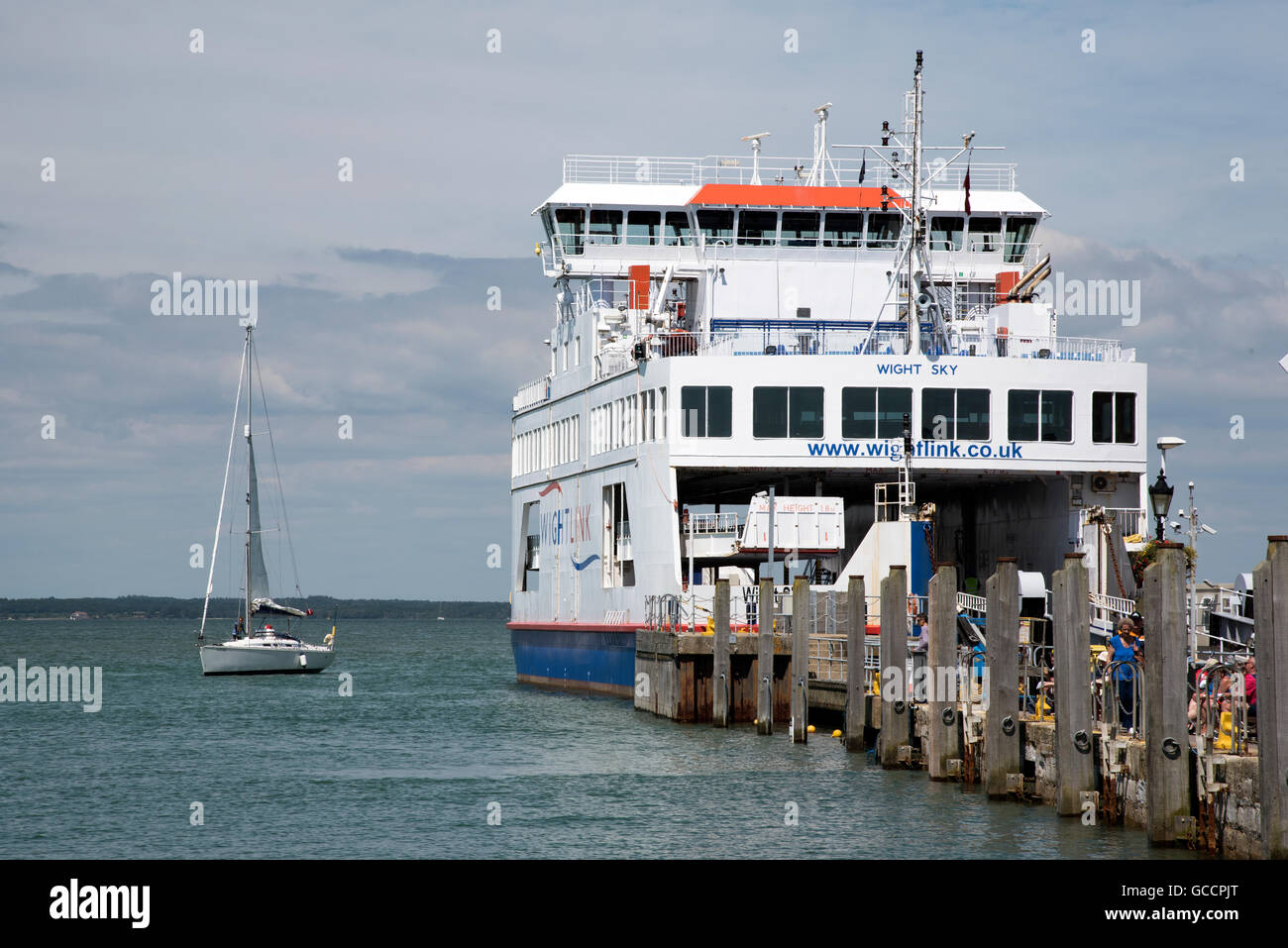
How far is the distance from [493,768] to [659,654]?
5410 mm

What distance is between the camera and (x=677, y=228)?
4538cm

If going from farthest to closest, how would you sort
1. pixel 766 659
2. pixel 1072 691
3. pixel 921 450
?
pixel 921 450 → pixel 766 659 → pixel 1072 691

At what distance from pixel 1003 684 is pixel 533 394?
3371 cm

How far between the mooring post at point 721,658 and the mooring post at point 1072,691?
12465 mm

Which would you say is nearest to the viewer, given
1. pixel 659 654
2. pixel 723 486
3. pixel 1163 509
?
pixel 1163 509

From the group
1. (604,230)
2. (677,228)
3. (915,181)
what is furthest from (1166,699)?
(604,230)

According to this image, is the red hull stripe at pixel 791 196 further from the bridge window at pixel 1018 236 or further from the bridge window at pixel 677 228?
the bridge window at pixel 1018 236

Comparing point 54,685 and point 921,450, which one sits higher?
point 921,450

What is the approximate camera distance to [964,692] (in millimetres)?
25109

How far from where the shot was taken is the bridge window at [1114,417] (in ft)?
120

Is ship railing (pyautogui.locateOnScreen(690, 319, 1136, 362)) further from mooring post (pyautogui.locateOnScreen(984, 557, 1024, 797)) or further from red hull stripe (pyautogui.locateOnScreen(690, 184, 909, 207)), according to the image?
mooring post (pyautogui.locateOnScreen(984, 557, 1024, 797))
